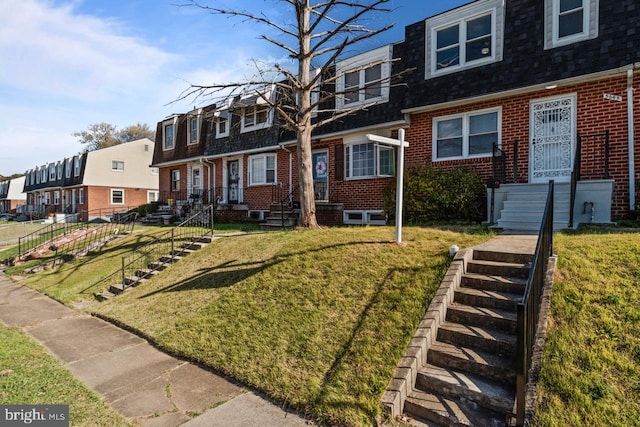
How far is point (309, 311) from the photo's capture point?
529 cm

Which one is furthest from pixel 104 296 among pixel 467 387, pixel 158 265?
pixel 467 387

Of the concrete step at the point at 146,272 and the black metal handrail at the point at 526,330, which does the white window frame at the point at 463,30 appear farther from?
the concrete step at the point at 146,272

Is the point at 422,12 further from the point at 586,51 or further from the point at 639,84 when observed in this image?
the point at 639,84

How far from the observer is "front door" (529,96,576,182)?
9.35m

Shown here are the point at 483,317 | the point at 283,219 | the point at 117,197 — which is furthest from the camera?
the point at 117,197

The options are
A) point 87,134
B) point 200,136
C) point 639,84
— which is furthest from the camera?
point 87,134

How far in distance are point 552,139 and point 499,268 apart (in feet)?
21.1

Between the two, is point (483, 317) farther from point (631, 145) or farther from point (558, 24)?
point (558, 24)

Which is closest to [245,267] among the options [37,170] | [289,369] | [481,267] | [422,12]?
[289,369]

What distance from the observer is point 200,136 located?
20.6 meters

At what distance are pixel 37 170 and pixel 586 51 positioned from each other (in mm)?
56345

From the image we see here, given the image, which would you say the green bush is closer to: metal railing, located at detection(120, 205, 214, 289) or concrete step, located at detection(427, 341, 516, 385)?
metal railing, located at detection(120, 205, 214, 289)

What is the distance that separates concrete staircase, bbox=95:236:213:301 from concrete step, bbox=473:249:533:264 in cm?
765

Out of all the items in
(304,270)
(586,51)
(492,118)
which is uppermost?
(586,51)
